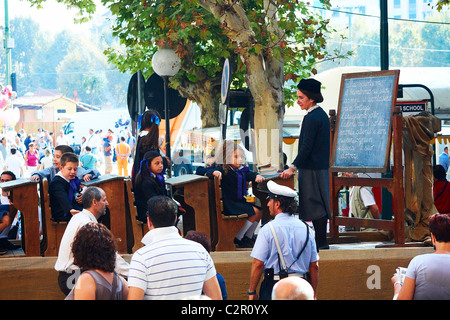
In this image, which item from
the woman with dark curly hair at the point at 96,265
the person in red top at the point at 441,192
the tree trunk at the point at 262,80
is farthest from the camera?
the tree trunk at the point at 262,80

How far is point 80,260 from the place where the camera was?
15.9 ft

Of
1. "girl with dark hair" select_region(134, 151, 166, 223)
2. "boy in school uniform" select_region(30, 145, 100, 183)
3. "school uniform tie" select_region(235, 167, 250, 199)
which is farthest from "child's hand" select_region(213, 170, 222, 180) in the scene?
"boy in school uniform" select_region(30, 145, 100, 183)

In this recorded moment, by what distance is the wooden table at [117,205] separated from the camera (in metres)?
8.57

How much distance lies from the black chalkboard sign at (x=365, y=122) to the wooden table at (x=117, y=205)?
258 cm

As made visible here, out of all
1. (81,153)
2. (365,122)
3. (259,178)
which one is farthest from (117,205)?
(81,153)

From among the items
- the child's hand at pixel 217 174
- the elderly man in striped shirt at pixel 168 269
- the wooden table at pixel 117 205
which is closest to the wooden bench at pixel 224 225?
the child's hand at pixel 217 174

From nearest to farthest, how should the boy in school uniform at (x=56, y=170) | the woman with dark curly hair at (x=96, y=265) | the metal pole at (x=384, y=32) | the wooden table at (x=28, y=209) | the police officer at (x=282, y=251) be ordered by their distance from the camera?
the woman with dark curly hair at (x=96, y=265)
the police officer at (x=282, y=251)
the wooden table at (x=28, y=209)
the boy in school uniform at (x=56, y=170)
the metal pole at (x=384, y=32)

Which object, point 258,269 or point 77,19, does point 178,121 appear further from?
point 258,269

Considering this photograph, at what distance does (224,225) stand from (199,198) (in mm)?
437

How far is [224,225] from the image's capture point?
8758 mm

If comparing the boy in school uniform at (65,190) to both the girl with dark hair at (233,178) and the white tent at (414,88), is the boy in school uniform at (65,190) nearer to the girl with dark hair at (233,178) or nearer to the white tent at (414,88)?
the girl with dark hair at (233,178)

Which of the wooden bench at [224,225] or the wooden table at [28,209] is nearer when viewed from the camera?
the wooden table at [28,209]
